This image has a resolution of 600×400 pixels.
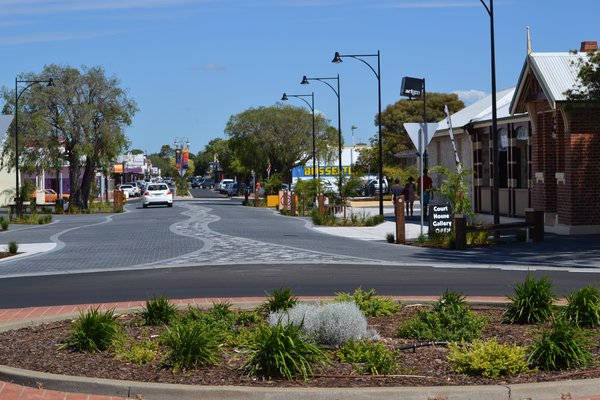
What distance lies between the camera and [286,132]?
79.5m

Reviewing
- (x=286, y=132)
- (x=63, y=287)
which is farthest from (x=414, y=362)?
(x=286, y=132)

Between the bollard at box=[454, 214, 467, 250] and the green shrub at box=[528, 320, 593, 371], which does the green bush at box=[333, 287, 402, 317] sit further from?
the bollard at box=[454, 214, 467, 250]

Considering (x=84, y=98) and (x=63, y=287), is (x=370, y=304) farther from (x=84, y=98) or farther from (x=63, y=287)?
(x=84, y=98)

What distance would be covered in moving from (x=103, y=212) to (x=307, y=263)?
136 feet

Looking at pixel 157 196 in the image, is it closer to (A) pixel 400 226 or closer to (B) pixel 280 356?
(A) pixel 400 226

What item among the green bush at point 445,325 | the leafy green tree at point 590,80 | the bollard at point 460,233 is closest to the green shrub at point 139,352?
the green bush at point 445,325

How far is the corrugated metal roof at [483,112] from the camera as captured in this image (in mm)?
36531

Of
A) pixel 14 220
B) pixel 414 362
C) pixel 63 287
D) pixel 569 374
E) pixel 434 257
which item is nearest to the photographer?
pixel 569 374

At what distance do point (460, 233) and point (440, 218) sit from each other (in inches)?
73.7

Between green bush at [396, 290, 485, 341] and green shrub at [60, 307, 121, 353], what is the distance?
2.86 m

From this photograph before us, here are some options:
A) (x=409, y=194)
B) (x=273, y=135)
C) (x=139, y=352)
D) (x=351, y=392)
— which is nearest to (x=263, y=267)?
(x=139, y=352)

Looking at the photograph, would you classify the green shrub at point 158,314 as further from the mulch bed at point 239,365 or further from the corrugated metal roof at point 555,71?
the corrugated metal roof at point 555,71

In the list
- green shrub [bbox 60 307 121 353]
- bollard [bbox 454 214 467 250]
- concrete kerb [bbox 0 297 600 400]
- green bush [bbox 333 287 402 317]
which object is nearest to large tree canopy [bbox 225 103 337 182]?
bollard [bbox 454 214 467 250]

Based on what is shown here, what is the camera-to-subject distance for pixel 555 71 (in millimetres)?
28422
